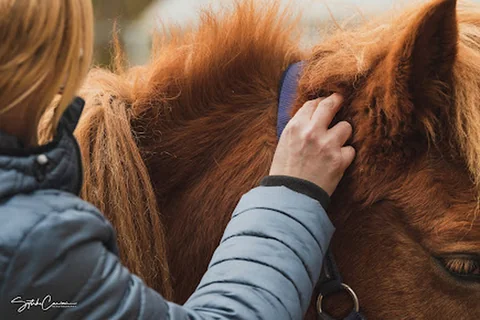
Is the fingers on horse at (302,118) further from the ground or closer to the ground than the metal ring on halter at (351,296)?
further from the ground

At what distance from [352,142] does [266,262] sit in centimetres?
51

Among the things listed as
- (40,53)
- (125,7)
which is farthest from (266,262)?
(125,7)

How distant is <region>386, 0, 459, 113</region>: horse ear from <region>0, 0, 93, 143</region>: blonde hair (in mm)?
782

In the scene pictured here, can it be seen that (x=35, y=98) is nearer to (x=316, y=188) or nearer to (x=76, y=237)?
(x=76, y=237)

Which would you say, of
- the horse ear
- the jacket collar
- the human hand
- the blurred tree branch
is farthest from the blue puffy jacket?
the blurred tree branch

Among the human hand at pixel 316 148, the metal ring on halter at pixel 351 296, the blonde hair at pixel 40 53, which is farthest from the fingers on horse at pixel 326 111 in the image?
the blonde hair at pixel 40 53

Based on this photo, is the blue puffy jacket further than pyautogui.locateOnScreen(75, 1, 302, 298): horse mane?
No

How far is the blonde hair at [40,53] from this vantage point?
46.7 inches

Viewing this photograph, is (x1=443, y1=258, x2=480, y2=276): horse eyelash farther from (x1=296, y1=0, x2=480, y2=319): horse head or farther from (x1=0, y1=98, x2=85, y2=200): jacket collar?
(x1=0, y1=98, x2=85, y2=200): jacket collar

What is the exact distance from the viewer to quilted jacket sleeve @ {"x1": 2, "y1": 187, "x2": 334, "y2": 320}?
1.13 m

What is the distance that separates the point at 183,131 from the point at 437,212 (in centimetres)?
79

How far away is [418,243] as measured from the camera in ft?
5.44

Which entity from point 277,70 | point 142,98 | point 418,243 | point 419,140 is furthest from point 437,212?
point 142,98

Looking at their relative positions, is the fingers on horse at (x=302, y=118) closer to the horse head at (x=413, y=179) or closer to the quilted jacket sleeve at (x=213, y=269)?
the horse head at (x=413, y=179)
